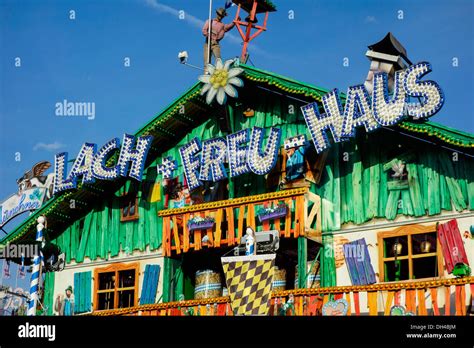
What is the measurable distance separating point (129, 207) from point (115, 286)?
2370 millimetres

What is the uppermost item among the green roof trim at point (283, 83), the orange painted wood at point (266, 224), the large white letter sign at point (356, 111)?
the green roof trim at point (283, 83)

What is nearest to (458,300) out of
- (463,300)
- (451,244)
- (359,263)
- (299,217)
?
(463,300)

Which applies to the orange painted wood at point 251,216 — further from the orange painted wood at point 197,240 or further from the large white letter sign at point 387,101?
the large white letter sign at point 387,101

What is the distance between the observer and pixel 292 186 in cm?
2603

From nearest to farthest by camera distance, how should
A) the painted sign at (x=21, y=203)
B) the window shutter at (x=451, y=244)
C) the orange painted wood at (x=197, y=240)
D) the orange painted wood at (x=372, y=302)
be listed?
the orange painted wood at (x=372, y=302), the window shutter at (x=451, y=244), the orange painted wood at (x=197, y=240), the painted sign at (x=21, y=203)

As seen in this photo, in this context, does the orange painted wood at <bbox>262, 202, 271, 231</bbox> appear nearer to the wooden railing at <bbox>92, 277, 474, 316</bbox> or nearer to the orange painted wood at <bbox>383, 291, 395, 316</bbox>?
the wooden railing at <bbox>92, 277, 474, 316</bbox>

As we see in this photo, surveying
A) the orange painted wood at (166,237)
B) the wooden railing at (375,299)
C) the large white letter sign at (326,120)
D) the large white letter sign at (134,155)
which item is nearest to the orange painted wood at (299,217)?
the large white letter sign at (326,120)

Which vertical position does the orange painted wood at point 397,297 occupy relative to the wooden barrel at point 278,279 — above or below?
below

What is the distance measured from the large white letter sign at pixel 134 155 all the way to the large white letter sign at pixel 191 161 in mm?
1119

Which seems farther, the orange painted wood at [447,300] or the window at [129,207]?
the window at [129,207]

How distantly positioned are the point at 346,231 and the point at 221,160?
13.4ft

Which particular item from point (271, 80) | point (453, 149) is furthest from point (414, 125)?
point (271, 80)

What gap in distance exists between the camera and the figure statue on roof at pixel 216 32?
29281mm
